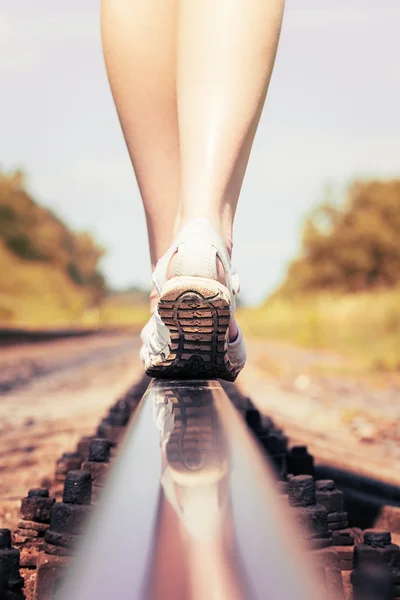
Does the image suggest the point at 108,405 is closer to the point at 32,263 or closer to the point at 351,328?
the point at 351,328

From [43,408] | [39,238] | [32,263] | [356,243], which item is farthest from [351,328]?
[39,238]

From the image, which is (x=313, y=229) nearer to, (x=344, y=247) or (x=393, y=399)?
(x=344, y=247)

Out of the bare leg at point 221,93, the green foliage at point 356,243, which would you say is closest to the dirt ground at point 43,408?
the bare leg at point 221,93

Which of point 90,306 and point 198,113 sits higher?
point 90,306

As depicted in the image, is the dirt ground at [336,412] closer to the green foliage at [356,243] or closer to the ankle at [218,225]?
the ankle at [218,225]

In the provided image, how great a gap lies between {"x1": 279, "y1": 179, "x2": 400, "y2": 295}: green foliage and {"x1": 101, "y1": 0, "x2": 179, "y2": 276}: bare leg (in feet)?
97.0

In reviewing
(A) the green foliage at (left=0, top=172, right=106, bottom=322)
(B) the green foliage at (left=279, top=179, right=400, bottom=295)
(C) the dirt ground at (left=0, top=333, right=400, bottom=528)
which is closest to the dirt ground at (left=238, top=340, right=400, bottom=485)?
(C) the dirt ground at (left=0, top=333, right=400, bottom=528)

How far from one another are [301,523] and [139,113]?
111 centimetres

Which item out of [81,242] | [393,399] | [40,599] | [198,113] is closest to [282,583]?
[40,599]

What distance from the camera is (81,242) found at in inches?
2032

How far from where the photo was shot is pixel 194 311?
4.26ft

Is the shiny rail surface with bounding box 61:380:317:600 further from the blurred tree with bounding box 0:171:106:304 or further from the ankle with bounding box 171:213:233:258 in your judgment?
the blurred tree with bounding box 0:171:106:304

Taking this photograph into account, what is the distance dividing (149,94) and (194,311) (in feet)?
2.34

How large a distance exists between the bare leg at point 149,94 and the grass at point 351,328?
8357 mm
